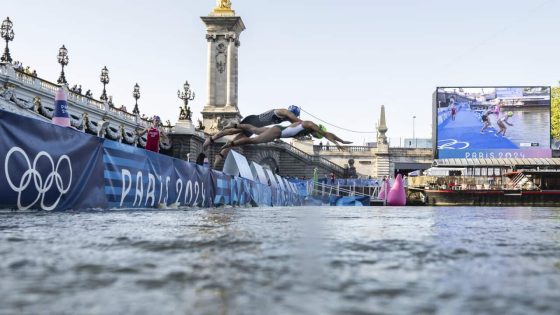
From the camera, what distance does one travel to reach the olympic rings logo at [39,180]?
21.8 feet

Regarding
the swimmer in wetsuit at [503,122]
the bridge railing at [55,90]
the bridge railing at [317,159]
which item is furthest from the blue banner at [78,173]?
the bridge railing at [317,159]

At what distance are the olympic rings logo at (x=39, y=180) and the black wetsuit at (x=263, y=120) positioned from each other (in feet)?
44.9

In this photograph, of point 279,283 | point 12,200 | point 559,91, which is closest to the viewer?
point 279,283

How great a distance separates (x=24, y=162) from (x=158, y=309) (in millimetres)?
6133

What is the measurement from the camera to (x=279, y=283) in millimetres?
Result: 1595

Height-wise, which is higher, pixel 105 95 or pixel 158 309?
pixel 105 95

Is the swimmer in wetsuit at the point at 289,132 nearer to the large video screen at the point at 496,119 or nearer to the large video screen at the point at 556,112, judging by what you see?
the large video screen at the point at 496,119

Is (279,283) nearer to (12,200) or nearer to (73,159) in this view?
(12,200)

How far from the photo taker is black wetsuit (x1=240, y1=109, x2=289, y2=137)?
21172 mm

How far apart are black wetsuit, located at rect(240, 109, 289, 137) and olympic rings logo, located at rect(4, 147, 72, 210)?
13.7 meters

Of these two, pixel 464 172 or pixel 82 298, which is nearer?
pixel 82 298

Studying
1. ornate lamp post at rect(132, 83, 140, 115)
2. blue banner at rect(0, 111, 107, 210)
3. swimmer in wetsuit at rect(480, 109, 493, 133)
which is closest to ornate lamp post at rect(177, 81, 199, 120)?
ornate lamp post at rect(132, 83, 140, 115)

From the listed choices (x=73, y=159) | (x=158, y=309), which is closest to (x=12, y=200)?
(x=73, y=159)

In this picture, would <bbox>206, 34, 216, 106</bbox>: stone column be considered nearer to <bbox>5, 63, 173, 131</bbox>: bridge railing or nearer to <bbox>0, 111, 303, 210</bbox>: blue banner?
<bbox>5, 63, 173, 131</bbox>: bridge railing
